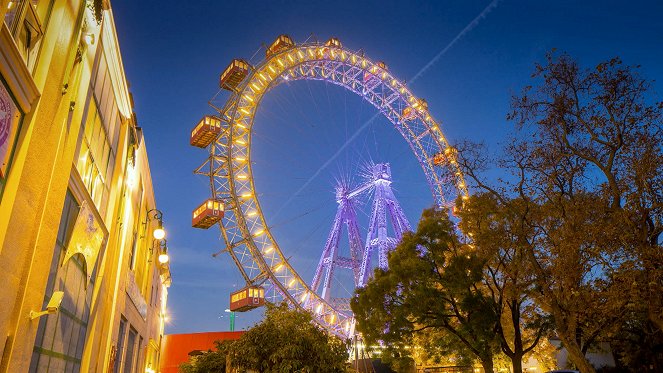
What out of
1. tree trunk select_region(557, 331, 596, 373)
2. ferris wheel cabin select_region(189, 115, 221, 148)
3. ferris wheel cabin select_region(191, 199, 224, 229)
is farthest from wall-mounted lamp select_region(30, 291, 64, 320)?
ferris wheel cabin select_region(189, 115, 221, 148)

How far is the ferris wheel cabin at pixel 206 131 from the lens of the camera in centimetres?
3630

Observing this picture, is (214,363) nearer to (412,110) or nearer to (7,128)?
(7,128)

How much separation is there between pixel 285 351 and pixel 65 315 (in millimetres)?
5489

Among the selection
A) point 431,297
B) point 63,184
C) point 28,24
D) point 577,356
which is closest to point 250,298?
point 431,297

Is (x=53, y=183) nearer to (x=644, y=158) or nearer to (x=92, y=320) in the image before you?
(x=92, y=320)

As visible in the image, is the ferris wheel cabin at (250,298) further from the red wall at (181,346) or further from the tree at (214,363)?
the tree at (214,363)

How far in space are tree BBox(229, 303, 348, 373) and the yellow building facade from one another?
4068mm

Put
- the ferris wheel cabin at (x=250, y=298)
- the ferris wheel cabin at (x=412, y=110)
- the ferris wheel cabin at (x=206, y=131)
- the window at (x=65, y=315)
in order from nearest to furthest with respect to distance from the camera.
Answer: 1. the window at (x=65, y=315)
2. the ferris wheel cabin at (x=206, y=131)
3. the ferris wheel cabin at (x=250, y=298)
4. the ferris wheel cabin at (x=412, y=110)

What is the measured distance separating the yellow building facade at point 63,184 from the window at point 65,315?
27 mm

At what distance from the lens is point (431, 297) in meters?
20.0

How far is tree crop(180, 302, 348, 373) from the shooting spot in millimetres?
13727

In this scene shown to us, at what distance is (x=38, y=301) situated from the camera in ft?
28.6

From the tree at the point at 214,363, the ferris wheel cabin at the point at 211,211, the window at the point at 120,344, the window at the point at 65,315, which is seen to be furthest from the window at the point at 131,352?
the ferris wheel cabin at the point at 211,211

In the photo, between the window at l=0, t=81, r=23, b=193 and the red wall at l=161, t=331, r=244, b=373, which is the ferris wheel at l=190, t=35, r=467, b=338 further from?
the window at l=0, t=81, r=23, b=193
